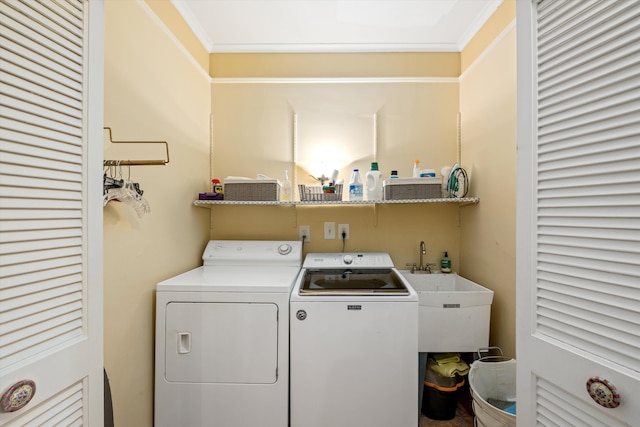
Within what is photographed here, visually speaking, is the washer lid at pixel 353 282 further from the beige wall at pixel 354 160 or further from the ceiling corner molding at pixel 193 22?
the ceiling corner molding at pixel 193 22

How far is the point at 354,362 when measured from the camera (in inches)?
60.3

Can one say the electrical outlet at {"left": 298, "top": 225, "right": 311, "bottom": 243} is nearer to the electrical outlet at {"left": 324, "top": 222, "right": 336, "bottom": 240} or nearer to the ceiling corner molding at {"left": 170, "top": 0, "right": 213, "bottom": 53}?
the electrical outlet at {"left": 324, "top": 222, "right": 336, "bottom": 240}

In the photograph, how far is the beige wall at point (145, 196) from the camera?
1.31 metres

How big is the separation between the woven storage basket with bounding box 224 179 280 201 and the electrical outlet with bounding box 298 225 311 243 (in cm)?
40

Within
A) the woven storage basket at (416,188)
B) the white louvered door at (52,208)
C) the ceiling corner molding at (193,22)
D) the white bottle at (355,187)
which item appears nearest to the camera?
the white louvered door at (52,208)

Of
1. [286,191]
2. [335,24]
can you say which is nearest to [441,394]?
[286,191]

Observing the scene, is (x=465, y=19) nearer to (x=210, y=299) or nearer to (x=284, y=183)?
(x=284, y=183)

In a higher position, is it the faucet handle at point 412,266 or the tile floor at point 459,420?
the faucet handle at point 412,266

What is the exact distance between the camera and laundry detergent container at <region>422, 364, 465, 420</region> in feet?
5.89

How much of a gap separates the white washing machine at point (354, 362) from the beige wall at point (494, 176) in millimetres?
668

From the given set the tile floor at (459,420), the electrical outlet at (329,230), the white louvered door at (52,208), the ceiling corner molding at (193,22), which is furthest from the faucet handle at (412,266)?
the ceiling corner molding at (193,22)

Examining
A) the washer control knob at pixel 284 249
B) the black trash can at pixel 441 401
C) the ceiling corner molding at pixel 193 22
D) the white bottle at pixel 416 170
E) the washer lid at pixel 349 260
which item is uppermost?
the ceiling corner molding at pixel 193 22

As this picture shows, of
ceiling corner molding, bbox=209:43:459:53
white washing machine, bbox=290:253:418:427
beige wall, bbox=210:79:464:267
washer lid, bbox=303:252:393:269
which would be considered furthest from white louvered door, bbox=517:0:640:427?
ceiling corner molding, bbox=209:43:459:53

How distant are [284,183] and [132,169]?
108 cm
